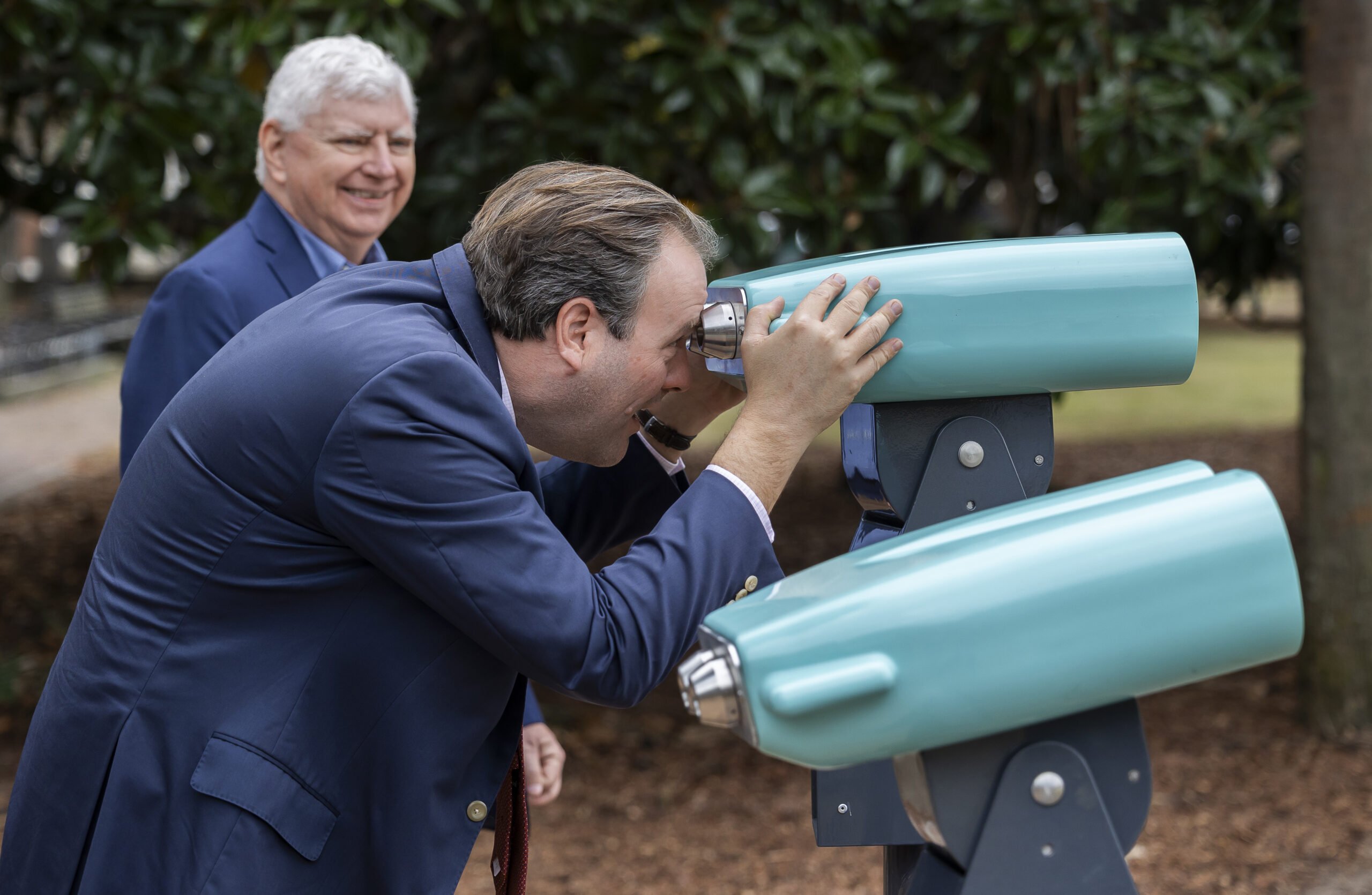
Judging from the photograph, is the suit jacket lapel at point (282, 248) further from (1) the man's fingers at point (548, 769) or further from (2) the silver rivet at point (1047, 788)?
(2) the silver rivet at point (1047, 788)

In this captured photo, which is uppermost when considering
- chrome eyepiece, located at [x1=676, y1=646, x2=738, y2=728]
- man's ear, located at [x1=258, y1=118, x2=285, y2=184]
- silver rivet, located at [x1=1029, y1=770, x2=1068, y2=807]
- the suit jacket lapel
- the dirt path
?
man's ear, located at [x1=258, y1=118, x2=285, y2=184]

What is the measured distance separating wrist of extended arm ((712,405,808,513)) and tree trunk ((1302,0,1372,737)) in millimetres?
2819

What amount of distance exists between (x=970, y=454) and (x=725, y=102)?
2.40 m

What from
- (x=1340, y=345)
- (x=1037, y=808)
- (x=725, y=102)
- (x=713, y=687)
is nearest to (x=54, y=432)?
(x=725, y=102)

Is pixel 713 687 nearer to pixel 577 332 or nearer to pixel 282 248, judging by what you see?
pixel 577 332

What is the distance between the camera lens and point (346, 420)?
1252 mm

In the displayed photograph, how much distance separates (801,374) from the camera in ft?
4.42

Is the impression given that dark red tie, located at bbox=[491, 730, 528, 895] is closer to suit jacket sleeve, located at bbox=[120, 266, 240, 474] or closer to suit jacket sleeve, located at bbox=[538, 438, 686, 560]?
suit jacket sleeve, located at bbox=[538, 438, 686, 560]

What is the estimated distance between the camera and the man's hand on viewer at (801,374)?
1339 millimetres

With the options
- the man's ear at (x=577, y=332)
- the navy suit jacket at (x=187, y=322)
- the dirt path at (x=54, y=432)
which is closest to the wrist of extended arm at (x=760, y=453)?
the man's ear at (x=577, y=332)

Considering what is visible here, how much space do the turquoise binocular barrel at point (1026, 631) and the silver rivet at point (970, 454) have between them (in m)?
0.35

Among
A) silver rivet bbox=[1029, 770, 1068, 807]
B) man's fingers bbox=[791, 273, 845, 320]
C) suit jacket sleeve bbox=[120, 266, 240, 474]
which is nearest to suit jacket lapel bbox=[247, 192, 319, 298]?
suit jacket sleeve bbox=[120, 266, 240, 474]

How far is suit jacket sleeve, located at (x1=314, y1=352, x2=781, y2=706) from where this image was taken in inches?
48.8

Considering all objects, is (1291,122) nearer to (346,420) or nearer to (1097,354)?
(1097,354)
